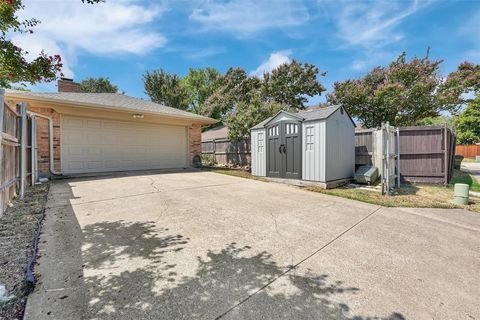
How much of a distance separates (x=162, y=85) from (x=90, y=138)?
16059mm

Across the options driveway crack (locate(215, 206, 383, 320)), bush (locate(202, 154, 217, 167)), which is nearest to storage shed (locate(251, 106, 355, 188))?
driveway crack (locate(215, 206, 383, 320))

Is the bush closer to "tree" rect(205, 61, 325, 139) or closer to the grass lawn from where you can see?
"tree" rect(205, 61, 325, 139)

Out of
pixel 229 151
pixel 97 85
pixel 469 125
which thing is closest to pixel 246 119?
pixel 229 151

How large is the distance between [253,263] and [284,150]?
18.5 ft

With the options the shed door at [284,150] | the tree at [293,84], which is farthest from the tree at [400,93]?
the shed door at [284,150]

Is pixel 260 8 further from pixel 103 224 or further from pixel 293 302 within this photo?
pixel 293 302

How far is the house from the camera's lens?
25.5 feet

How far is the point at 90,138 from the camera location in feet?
28.9

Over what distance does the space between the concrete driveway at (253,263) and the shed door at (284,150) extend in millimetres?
3086

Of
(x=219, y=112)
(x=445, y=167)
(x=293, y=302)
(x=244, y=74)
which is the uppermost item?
(x=244, y=74)

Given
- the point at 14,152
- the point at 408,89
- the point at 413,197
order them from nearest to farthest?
1. the point at 14,152
2. the point at 413,197
3. the point at 408,89

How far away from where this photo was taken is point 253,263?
7.80ft

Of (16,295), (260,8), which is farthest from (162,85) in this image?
(16,295)

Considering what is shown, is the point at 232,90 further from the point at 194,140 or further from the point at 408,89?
the point at 408,89
